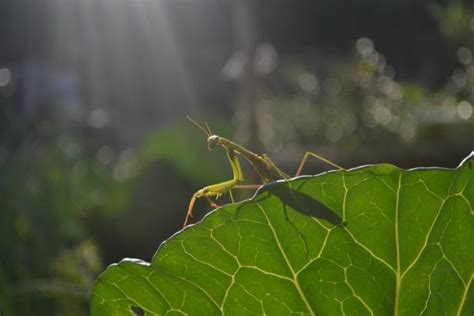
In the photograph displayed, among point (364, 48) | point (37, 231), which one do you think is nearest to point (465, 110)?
point (364, 48)

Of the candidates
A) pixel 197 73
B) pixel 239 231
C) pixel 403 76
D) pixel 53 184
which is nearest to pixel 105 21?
pixel 197 73

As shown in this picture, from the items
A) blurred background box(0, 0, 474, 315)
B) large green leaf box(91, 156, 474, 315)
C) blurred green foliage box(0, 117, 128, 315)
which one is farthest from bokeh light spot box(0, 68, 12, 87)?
large green leaf box(91, 156, 474, 315)

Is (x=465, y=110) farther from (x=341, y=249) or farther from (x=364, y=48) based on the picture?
(x=341, y=249)

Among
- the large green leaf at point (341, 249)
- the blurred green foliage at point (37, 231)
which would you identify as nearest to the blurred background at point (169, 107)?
the blurred green foliage at point (37, 231)

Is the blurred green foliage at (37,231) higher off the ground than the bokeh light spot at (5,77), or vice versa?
the bokeh light spot at (5,77)

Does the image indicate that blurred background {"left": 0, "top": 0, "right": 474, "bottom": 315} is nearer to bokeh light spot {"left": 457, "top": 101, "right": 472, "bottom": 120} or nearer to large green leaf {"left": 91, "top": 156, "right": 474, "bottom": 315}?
bokeh light spot {"left": 457, "top": 101, "right": 472, "bottom": 120}

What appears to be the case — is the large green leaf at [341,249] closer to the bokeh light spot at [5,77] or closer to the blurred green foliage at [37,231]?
the blurred green foliage at [37,231]

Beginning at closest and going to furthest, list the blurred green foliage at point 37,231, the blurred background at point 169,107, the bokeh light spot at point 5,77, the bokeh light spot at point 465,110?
1. the blurred green foliage at point 37,231
2. the blurred background at point 169,107
3. the bokeh light spot at point 5,77
4. the bokeh light spot at point 465,110

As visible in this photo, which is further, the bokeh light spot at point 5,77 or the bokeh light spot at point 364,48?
the bokeh light spot at point 364,48
